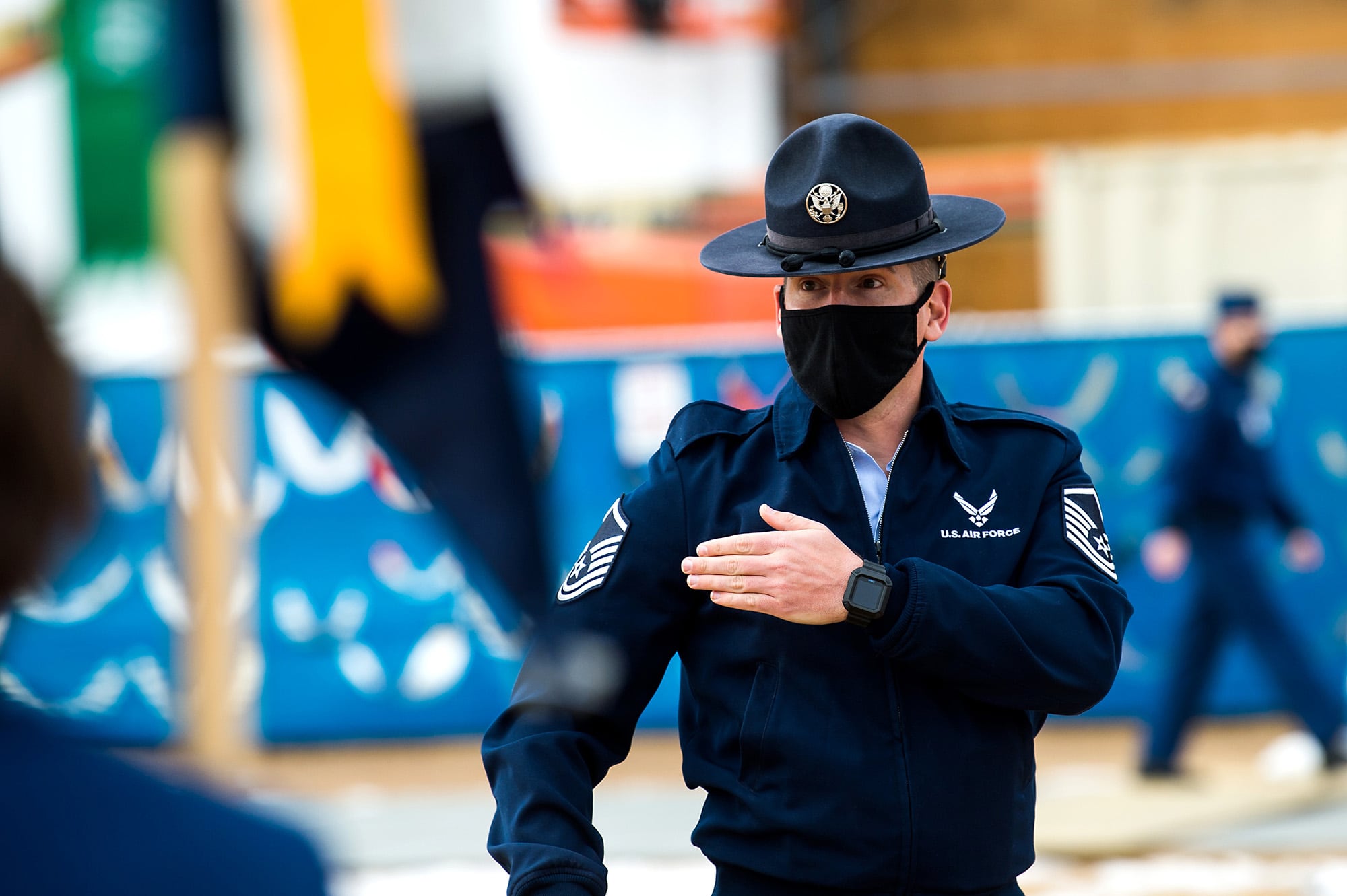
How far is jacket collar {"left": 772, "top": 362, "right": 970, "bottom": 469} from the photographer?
241cm

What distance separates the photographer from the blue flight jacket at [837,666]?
7.26 feet

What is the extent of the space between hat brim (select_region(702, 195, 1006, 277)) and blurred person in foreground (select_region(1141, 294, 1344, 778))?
4.70 meters

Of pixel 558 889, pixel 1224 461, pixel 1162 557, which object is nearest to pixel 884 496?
pixel 558 889

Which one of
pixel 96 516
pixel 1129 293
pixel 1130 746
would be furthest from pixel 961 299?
pixel 96 516

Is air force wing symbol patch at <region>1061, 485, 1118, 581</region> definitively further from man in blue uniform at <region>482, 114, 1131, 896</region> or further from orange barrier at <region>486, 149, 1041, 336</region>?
orange barrier at <region>486, 149, 1041, 336</region>

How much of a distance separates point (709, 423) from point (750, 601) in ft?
1.27

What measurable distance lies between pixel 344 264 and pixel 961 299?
1614 cm

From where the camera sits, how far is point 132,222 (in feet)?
5.63

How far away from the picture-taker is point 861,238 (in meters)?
2.38

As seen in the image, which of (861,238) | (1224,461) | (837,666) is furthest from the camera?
(1224,461)

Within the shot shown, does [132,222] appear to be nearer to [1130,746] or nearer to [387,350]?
[387,350]

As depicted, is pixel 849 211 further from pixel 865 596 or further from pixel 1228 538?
pixel 1228 538

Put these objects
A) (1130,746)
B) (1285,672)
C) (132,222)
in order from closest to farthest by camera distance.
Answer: (132,222)
(1285,672)
(1130,746)

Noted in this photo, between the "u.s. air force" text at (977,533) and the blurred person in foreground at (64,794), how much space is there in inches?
57.8
